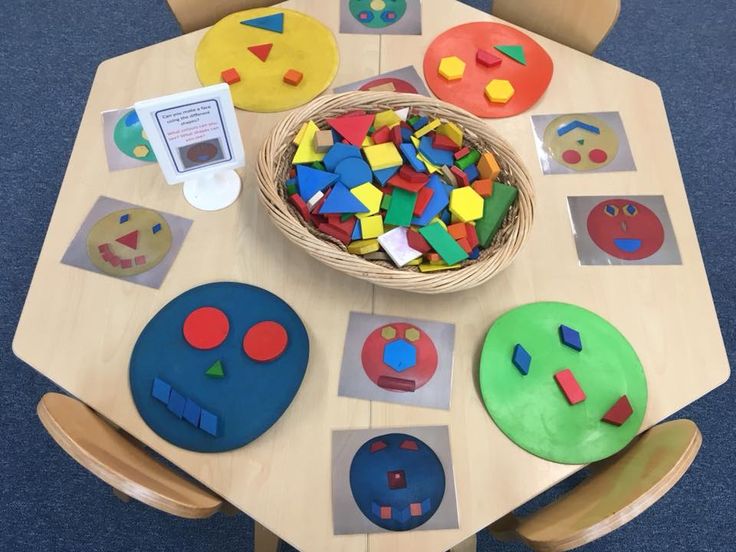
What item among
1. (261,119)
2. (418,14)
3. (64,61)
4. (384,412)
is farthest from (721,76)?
(64,61)

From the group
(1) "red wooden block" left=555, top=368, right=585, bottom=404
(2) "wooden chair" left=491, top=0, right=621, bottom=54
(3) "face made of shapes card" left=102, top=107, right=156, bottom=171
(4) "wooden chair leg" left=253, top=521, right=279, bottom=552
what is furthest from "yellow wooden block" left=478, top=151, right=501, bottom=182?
(4) "wooden chair leg" left=253, top=521, right=279, bottom=552

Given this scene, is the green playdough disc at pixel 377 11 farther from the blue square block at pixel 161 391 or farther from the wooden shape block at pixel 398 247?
the blue square block at pixel 161 391

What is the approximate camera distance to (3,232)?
1630mm

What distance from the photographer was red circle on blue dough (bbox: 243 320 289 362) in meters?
0.87

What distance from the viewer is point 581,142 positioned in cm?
109

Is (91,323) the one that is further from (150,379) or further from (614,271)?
A: (614,271)

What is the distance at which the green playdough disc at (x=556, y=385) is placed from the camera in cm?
84

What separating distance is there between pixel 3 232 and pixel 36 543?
0.81 metres

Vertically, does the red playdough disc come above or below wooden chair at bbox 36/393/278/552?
above

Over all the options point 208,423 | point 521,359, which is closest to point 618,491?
point 521,359

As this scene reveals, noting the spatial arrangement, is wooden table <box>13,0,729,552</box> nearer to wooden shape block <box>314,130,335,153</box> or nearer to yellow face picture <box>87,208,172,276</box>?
yellow face picture <box>87,208,172,276</box>

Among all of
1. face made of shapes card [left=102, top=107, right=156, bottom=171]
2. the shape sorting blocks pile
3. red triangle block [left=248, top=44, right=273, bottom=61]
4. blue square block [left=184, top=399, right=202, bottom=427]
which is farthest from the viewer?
red triangle block [left=248, top=44, right=273, bottom=61]

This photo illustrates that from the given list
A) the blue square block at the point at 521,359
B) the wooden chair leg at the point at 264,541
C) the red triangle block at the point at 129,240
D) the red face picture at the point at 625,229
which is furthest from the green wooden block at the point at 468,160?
the wooden chair leg at the point at 264,541

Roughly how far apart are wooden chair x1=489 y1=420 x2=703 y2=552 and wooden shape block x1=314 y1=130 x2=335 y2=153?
0.63m
